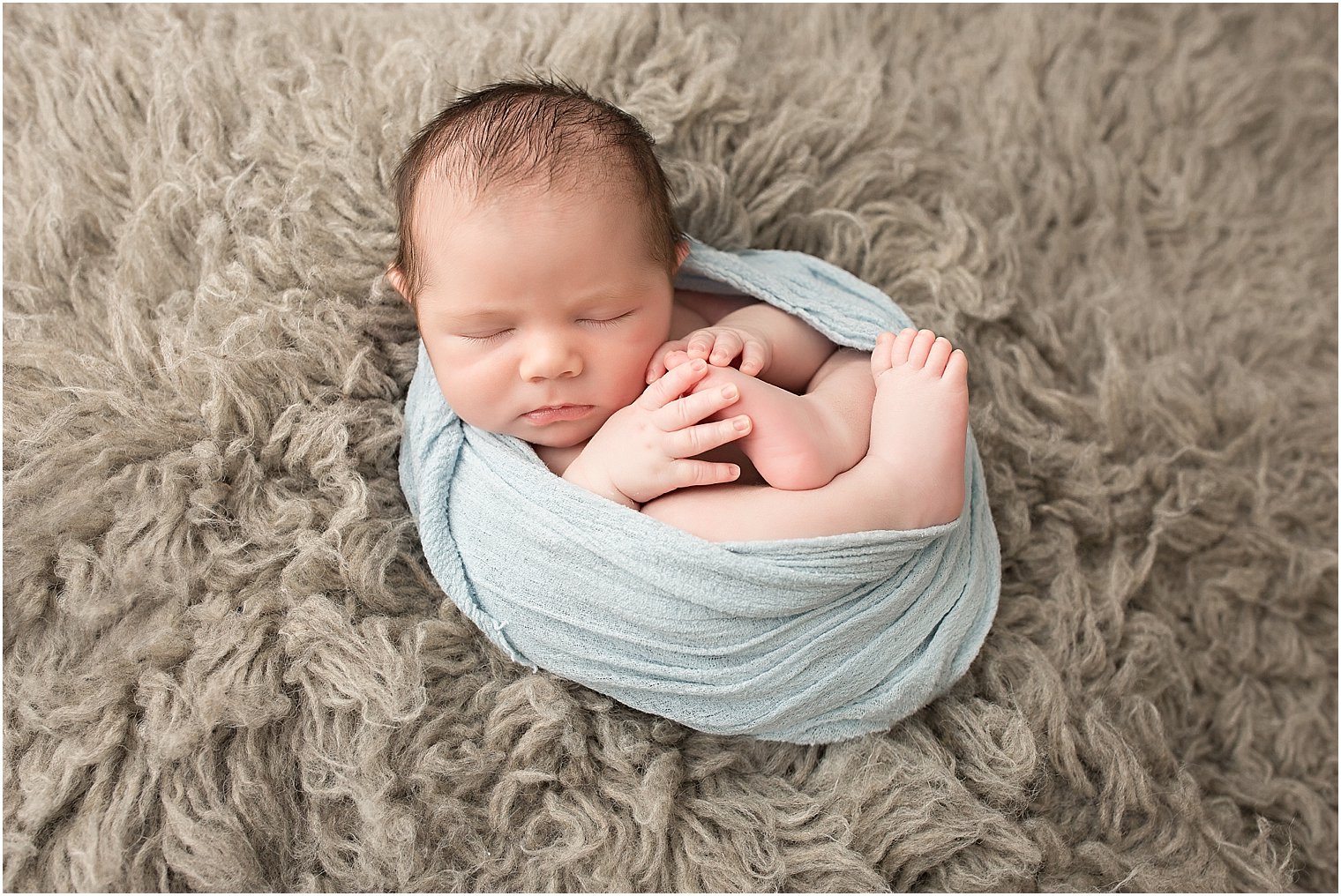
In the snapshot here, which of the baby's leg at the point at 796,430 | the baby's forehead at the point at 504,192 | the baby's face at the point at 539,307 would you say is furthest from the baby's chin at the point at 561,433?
the baby's forehead at the point at 504,192

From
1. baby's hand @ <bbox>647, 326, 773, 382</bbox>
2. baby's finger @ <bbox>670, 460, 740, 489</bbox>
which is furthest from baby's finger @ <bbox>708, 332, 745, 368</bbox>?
baby's finger @ <bbox>670, 460, 740, 489</bbox>

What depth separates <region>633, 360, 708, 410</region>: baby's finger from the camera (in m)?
0.93

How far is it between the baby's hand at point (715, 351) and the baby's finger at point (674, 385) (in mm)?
27

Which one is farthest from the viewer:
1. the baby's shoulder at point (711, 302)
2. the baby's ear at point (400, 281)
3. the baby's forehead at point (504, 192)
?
the baby's shoulder at point (711, 302)

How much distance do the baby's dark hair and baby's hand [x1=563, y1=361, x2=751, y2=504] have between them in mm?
128

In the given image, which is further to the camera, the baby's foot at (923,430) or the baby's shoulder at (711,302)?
the baby's shoulder at (711,302)

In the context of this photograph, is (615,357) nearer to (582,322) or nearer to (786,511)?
(582,322)

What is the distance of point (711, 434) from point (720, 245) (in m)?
0.35

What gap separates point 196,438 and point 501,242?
352 millimetres

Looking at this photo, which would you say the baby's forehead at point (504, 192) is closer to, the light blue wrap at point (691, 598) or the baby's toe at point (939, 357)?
the light blue wrap at point (691, 598)

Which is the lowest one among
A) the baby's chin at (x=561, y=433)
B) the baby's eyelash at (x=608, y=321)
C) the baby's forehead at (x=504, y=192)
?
the baby's chin at (x=561, y=433)

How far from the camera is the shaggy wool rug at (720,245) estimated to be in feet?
3.04

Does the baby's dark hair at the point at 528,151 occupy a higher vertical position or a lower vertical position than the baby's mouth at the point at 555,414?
higher

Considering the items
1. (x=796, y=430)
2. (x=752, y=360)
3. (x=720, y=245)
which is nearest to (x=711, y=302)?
(x=720, y=245)
